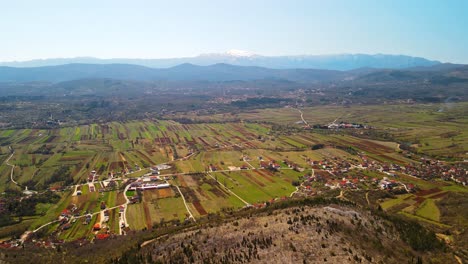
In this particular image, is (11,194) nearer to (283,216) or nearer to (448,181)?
(283,216)

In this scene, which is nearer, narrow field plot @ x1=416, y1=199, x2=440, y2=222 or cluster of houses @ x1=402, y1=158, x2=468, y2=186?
narrow field plot @ x1=416, y1=199, x2=440, y2=222

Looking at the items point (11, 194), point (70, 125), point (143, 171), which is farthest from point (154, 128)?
point (11, 194)

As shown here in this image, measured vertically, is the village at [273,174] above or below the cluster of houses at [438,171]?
below

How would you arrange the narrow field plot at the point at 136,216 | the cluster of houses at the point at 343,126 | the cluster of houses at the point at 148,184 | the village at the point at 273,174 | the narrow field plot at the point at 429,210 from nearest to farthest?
the narrow field plot at the point at 429,210, the narrow field plot at the point at 136,216, the village at the point at 273,174, the cluster of houses at the point at 148,184, the cluster of houses at the point at 343,126


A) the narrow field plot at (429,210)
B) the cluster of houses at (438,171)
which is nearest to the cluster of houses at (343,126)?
the cluster of houses at (438,171)

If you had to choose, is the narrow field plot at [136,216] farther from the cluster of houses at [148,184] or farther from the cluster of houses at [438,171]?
the cluster of houses at [438,171]

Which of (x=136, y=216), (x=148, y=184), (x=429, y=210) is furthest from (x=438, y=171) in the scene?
(x=136, y=216)

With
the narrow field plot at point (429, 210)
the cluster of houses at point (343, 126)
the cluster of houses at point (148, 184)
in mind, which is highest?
A: the narrow field plot at point (429, 210)

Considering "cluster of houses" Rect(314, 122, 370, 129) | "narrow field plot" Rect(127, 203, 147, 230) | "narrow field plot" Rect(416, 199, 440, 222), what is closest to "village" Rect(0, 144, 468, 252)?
Result: "narrow field plot" Rect(127, 203, 147, 230)

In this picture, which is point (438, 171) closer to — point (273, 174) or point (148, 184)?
point (273, 174)

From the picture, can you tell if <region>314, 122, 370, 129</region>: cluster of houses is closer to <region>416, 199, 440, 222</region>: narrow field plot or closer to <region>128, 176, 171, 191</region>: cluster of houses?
<region>416, 199, 440, 222</region>: narrow field plot

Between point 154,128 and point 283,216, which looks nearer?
point 283,216
